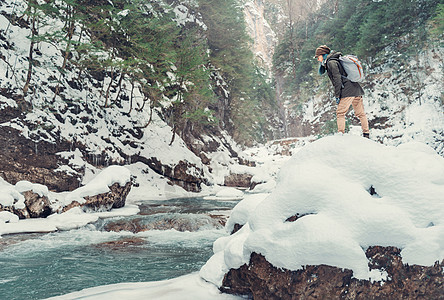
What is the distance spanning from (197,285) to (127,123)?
1570 centimetres

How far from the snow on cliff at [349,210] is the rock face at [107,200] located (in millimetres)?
7482

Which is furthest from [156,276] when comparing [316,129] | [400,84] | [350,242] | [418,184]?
[316,129]

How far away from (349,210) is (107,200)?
928cm

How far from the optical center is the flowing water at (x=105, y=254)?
14.0 ft

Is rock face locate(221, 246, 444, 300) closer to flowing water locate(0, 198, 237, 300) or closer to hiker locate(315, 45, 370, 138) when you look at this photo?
hiker locate(315, 45, 370, 138)

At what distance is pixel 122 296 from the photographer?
11.3 feet

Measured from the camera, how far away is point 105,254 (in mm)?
5781

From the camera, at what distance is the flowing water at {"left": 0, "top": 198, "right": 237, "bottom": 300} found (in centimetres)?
426

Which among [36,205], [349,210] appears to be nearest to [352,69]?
[349,210]

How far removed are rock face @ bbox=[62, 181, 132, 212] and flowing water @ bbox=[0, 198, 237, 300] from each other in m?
1.55

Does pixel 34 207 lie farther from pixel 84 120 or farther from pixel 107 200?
pixel 84 120

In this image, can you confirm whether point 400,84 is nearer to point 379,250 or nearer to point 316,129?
point 316,129

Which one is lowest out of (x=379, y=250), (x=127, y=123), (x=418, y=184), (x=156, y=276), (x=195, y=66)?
(x=156, y=276)

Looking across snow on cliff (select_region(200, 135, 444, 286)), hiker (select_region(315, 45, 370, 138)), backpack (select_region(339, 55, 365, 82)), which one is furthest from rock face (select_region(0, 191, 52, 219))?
backpack (select_region(339, 55, 365, 82))
